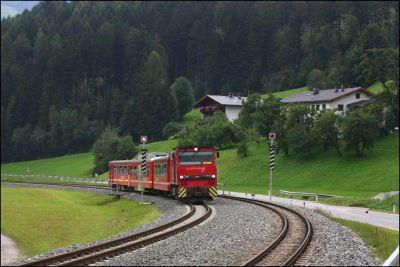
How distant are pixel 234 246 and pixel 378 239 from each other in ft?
16.3

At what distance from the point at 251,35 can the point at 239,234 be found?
141 m

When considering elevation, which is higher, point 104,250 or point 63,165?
point 63,165

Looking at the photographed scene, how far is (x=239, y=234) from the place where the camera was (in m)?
19.2

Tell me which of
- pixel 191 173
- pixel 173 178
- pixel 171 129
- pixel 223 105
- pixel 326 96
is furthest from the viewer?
pixel 171 129

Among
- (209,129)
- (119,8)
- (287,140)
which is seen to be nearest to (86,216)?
(287,140)

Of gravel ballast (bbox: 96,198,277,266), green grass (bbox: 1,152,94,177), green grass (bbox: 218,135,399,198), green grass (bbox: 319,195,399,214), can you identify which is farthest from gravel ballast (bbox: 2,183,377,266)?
green grass (bbox: 218,135,399,198)

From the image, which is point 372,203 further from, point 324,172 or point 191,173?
point 324,172

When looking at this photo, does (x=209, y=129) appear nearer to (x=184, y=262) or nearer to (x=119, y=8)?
(x=184, y=262)

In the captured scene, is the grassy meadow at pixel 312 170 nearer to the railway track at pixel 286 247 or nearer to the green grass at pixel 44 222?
the green grass at pixel 44 222

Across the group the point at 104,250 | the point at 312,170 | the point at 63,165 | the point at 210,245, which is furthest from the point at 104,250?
the point at 312,170

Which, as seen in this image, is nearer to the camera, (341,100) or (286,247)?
(286,247)

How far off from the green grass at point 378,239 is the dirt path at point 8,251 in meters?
9.86

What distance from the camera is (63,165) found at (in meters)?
53.9

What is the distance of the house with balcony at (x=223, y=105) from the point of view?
10042 cm
